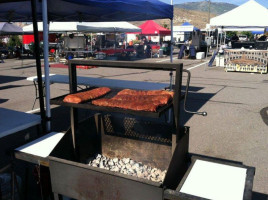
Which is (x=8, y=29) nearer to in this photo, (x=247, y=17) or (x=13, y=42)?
(x=13, y=42)

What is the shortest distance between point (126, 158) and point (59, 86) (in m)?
7.40

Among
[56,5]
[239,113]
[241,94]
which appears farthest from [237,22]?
[56,5]

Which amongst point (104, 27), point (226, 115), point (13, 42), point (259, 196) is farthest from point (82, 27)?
point (13, 42)

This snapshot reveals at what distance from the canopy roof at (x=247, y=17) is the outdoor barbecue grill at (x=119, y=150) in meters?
11.4

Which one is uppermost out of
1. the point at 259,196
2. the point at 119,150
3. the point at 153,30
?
the point at 153,30

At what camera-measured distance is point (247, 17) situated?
12484 millimetres

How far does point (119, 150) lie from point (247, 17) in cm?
1178

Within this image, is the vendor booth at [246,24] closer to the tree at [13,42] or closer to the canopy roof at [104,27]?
the canopy roof at [104,27]

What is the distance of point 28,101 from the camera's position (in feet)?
25.2

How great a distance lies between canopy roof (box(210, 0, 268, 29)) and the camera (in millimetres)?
12180

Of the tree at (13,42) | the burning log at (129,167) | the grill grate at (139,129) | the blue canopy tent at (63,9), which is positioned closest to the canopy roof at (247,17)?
the blue canopy tent at (63,9)

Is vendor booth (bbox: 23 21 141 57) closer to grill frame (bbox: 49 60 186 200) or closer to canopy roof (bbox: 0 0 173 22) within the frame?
canopy roof (bbox: 0 0 173 22)

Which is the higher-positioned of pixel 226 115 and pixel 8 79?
pixel 8 79

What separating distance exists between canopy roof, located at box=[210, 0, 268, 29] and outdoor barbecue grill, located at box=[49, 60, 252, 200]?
1135 cm
